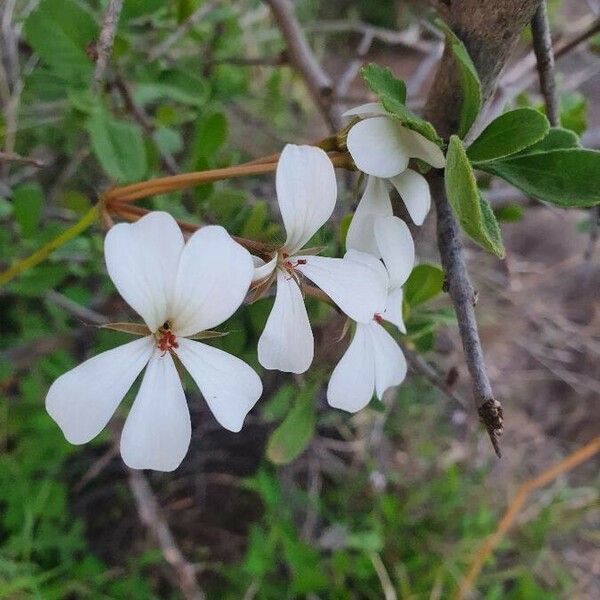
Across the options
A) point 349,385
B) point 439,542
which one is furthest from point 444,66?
point 439,542

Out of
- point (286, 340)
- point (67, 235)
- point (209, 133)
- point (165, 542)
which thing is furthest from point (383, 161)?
point (165, 542)

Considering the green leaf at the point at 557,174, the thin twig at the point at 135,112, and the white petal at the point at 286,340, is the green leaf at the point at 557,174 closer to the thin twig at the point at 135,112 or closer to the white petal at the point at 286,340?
the white petal at the point at 286,340

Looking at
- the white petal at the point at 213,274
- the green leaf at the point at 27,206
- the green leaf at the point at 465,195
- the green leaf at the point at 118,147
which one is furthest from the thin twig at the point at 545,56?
the green leaf at the point at 27,206

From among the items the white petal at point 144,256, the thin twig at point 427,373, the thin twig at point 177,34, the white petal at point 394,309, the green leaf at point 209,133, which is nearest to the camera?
the white petal at point 144,256

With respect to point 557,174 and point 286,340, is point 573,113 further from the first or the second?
point 286,340

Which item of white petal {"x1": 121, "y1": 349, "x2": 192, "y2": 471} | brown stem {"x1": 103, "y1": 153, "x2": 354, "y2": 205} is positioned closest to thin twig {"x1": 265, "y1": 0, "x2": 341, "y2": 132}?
brown stem {"x1": 103, "y1": 153, "x2": 354, "y2": 205}

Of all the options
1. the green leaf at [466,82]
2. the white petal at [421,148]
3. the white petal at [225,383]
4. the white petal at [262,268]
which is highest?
the green leaf at [466,82]

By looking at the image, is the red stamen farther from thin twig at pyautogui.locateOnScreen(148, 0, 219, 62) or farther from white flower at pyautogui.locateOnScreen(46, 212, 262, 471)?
thin twig at pyautogui.locateOnScreen(148, 0, 219, 62)
